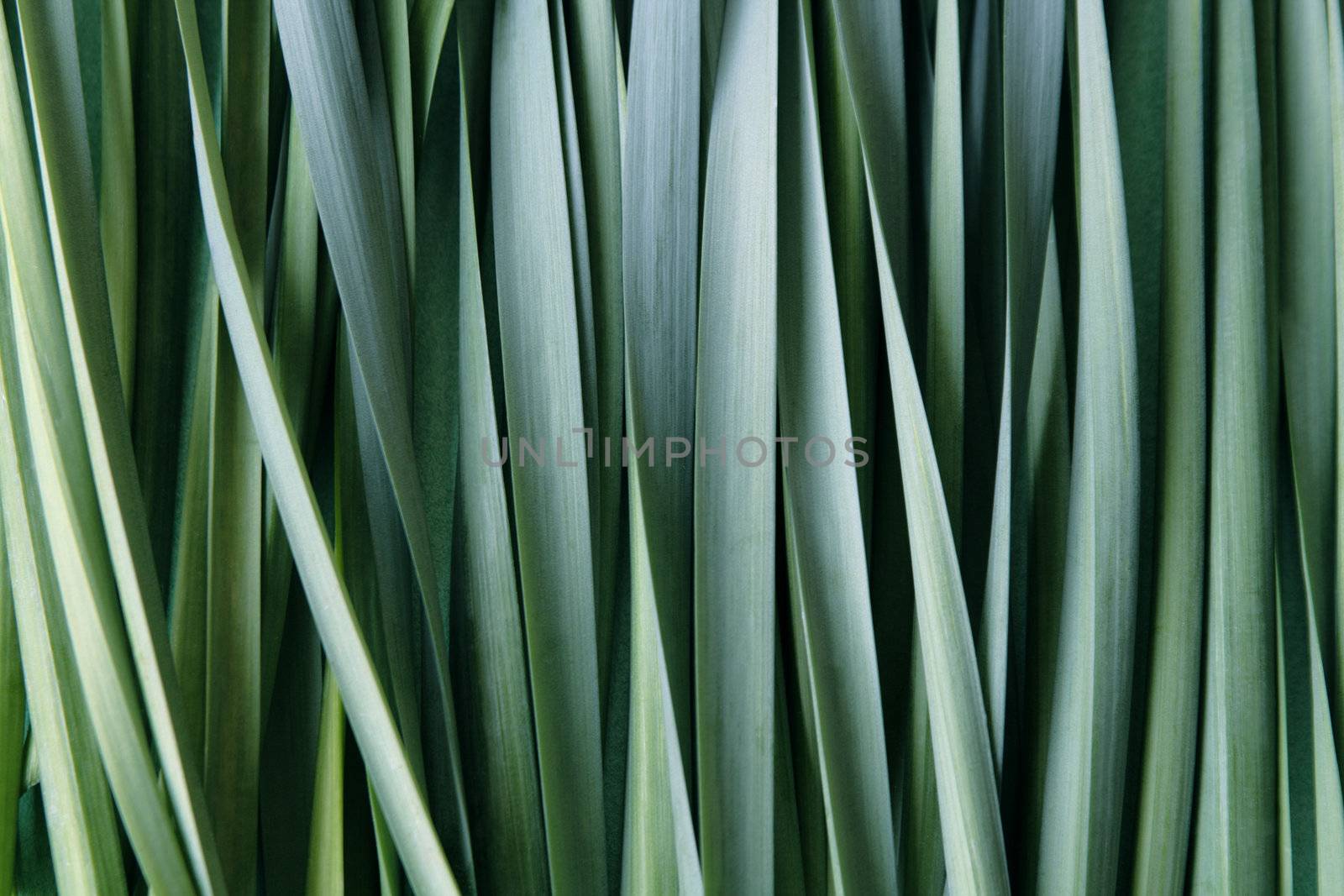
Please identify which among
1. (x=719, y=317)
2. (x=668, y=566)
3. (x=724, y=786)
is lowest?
(x=724, y=786)

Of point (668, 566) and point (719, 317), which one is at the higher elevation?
point (719, 317)

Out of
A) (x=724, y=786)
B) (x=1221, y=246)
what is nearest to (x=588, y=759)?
(x=724, y=786)

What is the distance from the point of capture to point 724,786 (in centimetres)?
42

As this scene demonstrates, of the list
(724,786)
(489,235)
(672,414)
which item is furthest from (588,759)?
(489,235)

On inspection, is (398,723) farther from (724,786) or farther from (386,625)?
(724,786)

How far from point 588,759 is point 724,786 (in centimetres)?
7

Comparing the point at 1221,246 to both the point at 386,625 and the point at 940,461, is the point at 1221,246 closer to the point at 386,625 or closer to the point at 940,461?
the point at 940,461

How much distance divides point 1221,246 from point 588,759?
449 mm

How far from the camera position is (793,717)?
47 centimetres

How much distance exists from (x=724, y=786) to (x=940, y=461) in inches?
8.0

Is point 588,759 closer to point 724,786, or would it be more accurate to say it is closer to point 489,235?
point 724,786

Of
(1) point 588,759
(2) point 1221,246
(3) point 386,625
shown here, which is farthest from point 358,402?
(2) point 1221,246

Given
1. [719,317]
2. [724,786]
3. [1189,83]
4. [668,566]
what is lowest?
[724,786]

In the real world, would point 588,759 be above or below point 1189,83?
below
